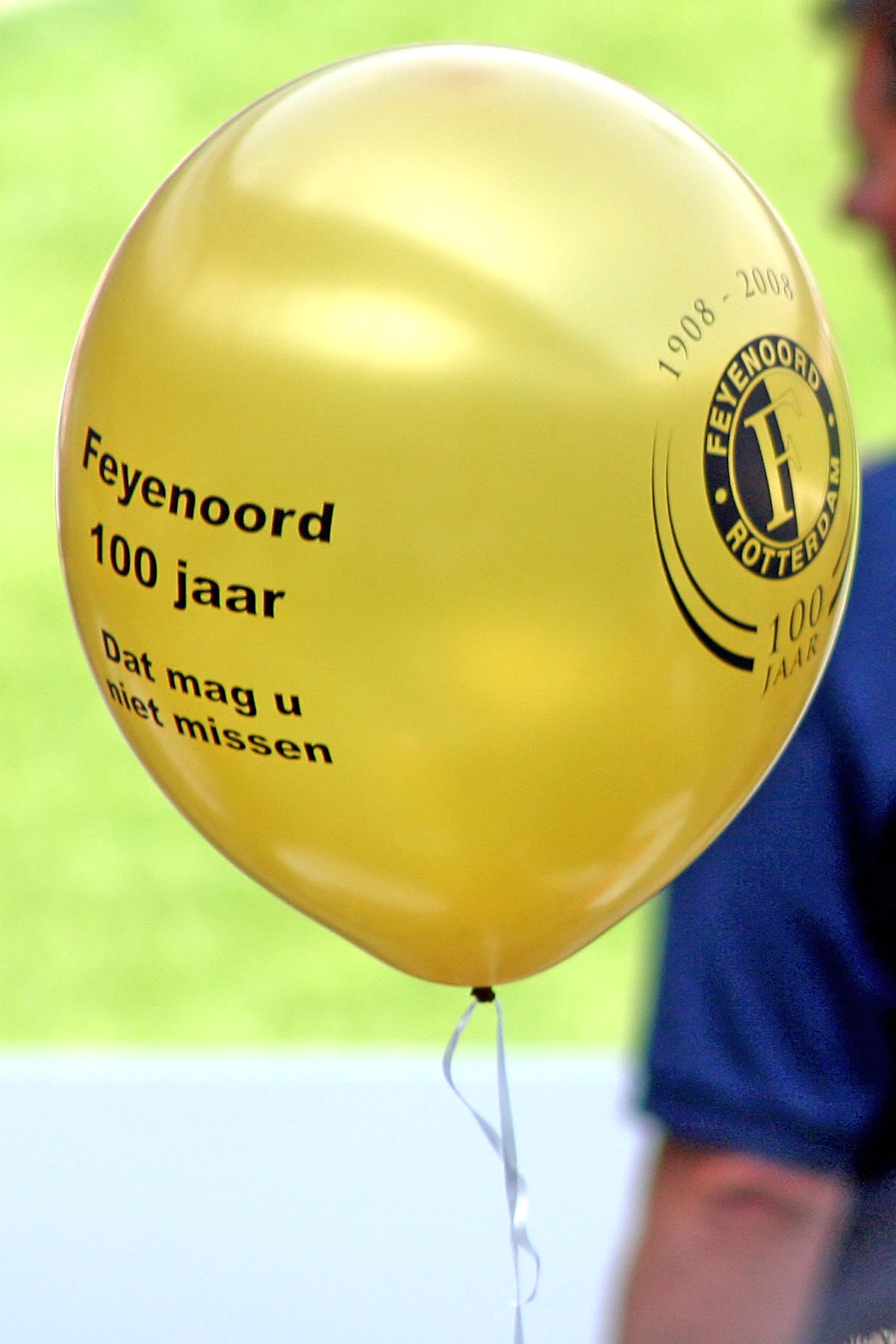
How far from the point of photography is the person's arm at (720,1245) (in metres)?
1.13

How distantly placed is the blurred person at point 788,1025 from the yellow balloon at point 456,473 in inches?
11.7

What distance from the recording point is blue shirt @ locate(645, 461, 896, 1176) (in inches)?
43.6

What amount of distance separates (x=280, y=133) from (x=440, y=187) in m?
0.09

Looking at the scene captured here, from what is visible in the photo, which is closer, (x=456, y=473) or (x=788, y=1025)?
(x=456, y=473)

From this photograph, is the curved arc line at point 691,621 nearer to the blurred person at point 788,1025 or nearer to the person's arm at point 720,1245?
the blurred person at point 788,1025

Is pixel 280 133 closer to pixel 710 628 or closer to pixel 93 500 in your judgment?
pixel 93 500

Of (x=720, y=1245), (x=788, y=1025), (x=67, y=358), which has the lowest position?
(x=720, y=1245)

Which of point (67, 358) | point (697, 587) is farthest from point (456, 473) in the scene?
point (67, 358)

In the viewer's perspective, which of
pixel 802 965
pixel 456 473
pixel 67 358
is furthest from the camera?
pixel 67 358

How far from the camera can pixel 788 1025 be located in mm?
1128

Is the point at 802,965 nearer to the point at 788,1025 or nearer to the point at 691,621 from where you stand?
the point at 788,1025

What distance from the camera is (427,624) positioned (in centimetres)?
73

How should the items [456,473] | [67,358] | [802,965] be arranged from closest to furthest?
[456,473] → [802,965] → [67,358]

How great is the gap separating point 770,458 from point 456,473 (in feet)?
Result: 0.48
